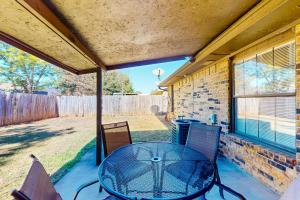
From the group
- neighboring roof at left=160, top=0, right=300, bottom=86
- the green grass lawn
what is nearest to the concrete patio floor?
the green grass lawn

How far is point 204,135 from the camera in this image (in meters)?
2.89

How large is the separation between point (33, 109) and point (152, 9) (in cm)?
1244

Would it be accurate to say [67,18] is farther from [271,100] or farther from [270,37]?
[271,100]

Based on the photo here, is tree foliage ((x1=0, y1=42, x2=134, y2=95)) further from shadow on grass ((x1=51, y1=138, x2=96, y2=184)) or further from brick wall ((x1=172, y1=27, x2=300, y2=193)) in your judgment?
brick wall ((x1=172, y1=27, x2=300, y2=193))

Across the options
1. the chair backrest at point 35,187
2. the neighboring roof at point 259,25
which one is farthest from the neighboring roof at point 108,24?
the chair backrest at point 35,187

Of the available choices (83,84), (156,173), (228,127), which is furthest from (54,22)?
(83,84)

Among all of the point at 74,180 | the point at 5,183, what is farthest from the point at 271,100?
the point at 5,183

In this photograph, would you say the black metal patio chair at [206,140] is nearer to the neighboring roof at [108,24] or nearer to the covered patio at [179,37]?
the covered patio at [179,37]

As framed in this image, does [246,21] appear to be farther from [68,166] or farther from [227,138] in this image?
[68,166]

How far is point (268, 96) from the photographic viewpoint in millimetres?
3342

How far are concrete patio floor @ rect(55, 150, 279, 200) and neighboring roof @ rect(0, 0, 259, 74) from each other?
2.28 m

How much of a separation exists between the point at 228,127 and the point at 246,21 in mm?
2584

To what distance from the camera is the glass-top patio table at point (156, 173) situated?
1775 mm

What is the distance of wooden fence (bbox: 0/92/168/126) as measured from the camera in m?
11.1
